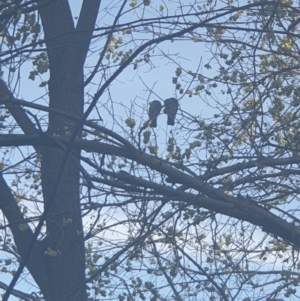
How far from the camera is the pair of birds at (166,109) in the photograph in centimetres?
582

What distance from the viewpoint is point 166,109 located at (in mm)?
5867

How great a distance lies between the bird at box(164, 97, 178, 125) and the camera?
5.87 m

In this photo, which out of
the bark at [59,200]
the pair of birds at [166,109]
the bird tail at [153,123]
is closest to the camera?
the bird tail at [153,123]

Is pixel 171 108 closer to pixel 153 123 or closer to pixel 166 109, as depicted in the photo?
pixel 166 109

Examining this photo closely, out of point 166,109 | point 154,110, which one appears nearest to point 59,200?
point 154,110

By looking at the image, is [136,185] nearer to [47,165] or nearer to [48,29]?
[47,165]

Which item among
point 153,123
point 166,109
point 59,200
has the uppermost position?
point 59,200

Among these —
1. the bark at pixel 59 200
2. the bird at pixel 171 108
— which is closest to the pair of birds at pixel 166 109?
the bird at pixel 171 108

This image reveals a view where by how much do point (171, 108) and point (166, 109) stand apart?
12 centimetres

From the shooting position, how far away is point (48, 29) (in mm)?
7992

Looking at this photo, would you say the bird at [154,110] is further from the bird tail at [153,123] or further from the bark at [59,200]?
the bark at [59,200]

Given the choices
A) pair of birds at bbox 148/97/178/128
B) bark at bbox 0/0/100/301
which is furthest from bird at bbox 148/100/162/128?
bark at bbox 0/0/100/301

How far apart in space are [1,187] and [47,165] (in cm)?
49

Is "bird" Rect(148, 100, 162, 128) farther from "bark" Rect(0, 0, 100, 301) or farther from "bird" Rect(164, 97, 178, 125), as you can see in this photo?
"bark" Rect(0, 0, 100, 301)
